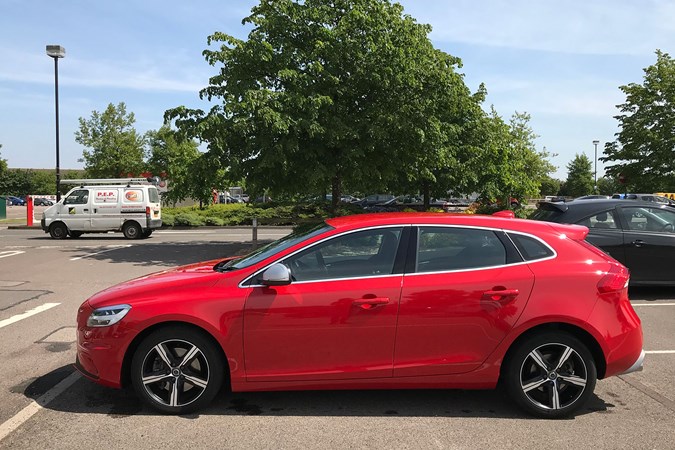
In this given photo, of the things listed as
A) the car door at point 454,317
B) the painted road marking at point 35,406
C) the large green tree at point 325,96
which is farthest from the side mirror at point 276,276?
the large green tree at point 325,96

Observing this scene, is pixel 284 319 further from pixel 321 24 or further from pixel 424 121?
pixel 321 24

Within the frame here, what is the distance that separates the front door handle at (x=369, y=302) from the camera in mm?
3828

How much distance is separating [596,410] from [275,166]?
1157 cm

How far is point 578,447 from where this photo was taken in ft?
11.3

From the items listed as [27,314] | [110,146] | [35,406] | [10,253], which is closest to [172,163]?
[110,146]

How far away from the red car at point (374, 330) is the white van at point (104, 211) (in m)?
→ 17.2

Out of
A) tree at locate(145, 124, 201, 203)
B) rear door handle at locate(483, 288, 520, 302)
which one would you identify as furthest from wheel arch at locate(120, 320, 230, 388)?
tree at locate(145, 124, 201, 203)

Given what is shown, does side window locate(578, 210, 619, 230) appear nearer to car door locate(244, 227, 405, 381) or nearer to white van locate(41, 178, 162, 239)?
car door locate(244, 227, 405, 381)

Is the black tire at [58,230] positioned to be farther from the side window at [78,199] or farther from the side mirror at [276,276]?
the side mirror at [276,276]

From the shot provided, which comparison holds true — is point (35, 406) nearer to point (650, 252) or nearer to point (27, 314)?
point (27, 314)

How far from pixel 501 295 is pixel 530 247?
51cm

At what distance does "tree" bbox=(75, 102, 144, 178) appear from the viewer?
112 ft

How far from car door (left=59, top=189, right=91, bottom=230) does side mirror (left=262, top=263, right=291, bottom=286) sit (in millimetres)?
18760

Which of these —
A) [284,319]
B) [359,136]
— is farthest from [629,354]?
[359,136]
